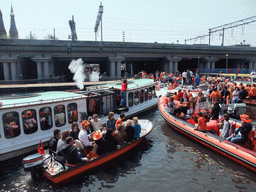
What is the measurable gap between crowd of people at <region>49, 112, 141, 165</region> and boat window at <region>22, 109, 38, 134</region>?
150 centimetres

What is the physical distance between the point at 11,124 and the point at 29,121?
696 millimetres

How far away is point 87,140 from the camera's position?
7.61 m

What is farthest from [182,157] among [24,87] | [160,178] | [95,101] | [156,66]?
[156,66]

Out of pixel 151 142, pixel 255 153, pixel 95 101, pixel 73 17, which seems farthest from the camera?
pixel 73 17

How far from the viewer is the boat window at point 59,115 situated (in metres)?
9.38

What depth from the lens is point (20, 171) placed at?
7.75 metres

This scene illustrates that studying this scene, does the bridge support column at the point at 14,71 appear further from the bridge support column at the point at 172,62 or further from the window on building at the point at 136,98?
the bridge support column at the point at 172,62

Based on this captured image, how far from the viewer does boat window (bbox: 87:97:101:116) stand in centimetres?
1100

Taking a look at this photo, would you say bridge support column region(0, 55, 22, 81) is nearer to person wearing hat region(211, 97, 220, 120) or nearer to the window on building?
the window on building

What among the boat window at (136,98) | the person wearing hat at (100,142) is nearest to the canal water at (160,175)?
the person wearing hat at (100,142)

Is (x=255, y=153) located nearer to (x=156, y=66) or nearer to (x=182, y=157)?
(x=182, y=157)

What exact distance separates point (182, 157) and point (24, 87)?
16.8 metres

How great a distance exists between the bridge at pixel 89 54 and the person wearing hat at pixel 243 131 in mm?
25783

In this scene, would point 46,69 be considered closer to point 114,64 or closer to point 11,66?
point 11,66
